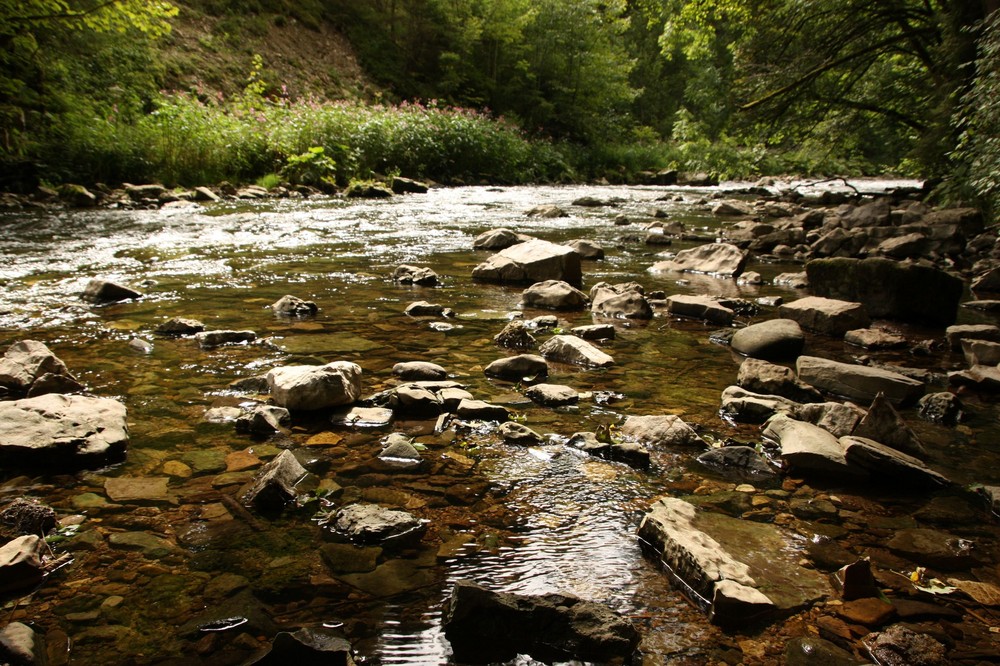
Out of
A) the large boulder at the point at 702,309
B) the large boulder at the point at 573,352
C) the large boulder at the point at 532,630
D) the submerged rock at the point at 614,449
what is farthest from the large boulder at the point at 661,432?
the large boulder at the point at 702,309

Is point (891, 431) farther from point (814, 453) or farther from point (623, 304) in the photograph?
point (623, 304)

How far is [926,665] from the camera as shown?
1566mm

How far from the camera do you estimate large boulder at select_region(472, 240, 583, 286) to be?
6.57 meters

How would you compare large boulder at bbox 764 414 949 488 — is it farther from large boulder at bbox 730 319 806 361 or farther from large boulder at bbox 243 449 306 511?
large boulder at bbox 243 449 306 511

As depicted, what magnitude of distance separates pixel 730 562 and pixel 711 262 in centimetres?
635

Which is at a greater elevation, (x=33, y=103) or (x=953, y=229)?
(x=33, y=103)

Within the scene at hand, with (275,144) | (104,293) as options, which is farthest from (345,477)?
(275,144)

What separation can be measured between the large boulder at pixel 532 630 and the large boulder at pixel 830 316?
4.13m

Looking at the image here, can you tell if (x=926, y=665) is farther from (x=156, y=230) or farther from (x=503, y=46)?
(x=503, y=46)

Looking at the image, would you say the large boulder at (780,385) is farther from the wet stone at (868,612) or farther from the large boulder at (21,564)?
the large boulder at (21,564)

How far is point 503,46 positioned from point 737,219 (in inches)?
884

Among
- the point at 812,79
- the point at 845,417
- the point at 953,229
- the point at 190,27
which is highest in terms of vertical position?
the point at 190,27

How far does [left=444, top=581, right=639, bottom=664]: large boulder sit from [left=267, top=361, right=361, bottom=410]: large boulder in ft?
5.22

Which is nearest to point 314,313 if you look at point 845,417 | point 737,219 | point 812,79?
point 845,417
